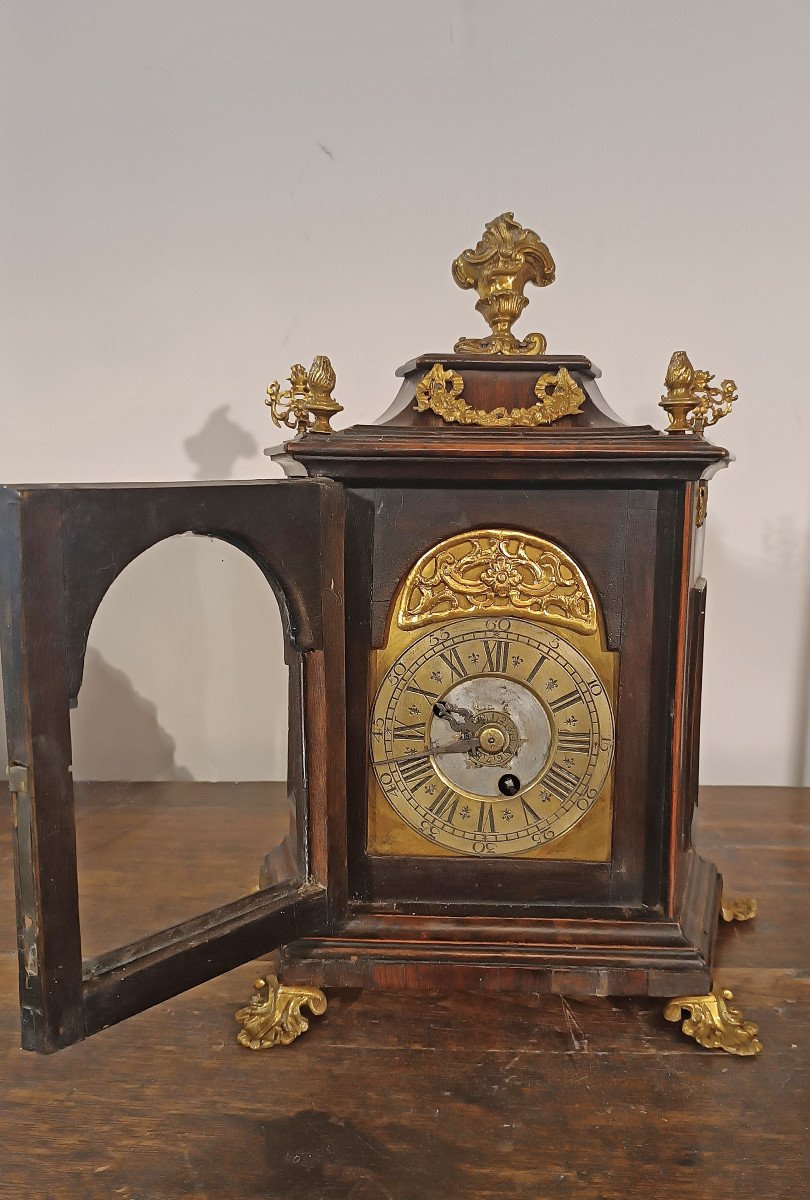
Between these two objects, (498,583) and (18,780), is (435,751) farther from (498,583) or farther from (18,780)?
(18,780)

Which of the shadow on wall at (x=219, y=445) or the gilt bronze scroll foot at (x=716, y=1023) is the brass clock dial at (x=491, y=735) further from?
the shadow on wall at (x=219, y=445)

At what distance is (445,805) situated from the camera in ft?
3.43

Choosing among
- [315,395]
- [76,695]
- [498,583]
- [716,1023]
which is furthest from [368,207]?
[716,1023]

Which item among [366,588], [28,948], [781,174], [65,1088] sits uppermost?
[781,174]

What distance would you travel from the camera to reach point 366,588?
1021 millimetres

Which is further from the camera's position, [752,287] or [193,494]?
[752,287]

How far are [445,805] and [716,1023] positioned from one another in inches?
12.8

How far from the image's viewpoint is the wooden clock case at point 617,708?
3.23 ft

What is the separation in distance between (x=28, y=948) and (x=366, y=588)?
0.44 meters

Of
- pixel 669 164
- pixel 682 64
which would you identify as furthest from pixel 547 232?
→ pixel 682 64

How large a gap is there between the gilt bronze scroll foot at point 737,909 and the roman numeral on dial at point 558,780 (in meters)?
0.33

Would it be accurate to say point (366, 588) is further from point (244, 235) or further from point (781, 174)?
point (781, 174)

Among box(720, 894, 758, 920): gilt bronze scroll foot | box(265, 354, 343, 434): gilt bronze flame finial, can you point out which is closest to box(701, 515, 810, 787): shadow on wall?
box(720, 894, 758, 920): gilt bronze scroll foot

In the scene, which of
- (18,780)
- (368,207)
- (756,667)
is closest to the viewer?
(18,780)
